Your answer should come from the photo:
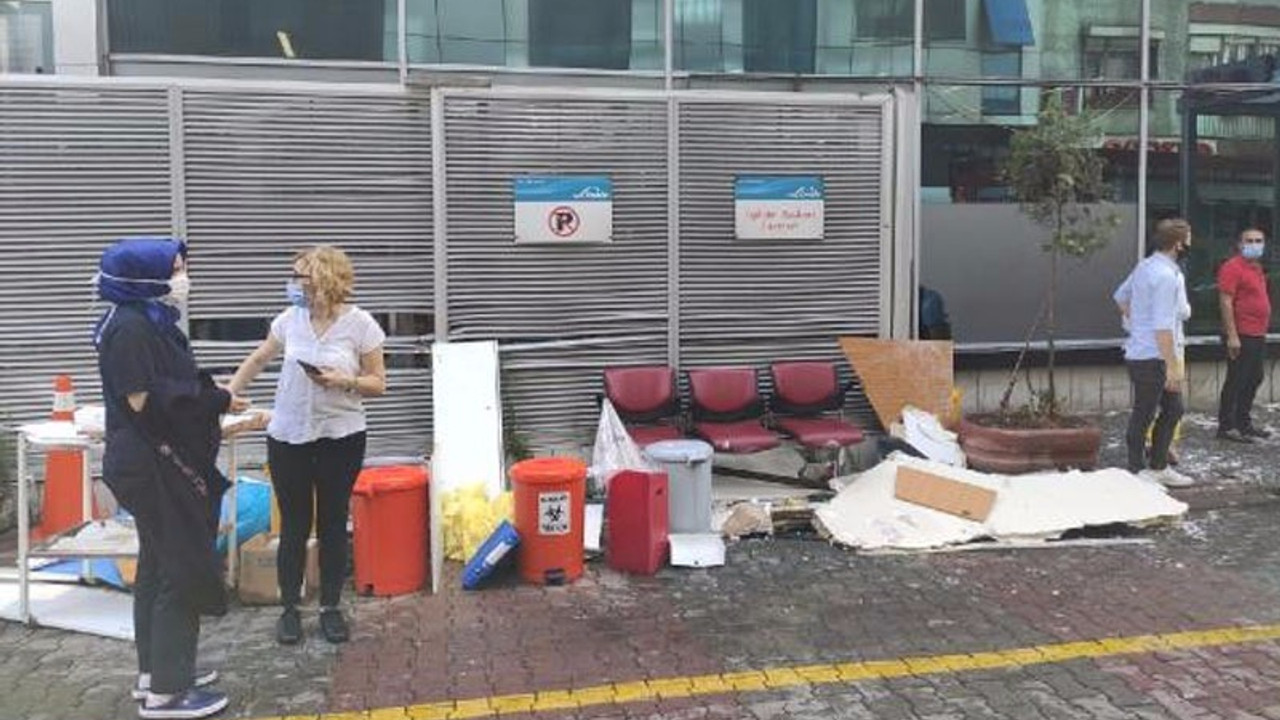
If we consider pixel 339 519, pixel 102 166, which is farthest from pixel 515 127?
pixel 339 519

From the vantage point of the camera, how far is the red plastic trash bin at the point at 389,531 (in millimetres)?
5816

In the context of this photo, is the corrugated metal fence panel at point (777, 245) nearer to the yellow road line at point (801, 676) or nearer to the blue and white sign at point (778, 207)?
the blue and white sign at point (778, 207)

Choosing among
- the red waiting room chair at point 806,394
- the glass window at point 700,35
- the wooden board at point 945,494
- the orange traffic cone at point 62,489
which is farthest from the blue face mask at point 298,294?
the glass window at point 700,35

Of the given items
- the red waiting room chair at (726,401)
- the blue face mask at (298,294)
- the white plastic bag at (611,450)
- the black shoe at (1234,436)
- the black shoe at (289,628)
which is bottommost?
the black shoe at (289,628)

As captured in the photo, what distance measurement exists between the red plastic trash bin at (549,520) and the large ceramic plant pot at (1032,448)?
124 inches

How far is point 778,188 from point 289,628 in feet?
15.6

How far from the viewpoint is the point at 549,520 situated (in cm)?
603

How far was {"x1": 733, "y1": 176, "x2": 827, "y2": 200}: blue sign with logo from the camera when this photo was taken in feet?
28.1

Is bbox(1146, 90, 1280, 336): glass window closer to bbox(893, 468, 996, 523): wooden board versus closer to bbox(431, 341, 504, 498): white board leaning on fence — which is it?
bbox(893, 468, 996, 523): wooden board

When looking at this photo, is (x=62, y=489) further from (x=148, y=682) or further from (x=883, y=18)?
(x=883, y=18)

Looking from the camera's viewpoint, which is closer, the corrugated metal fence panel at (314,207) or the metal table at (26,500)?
the metal table at (26,500)

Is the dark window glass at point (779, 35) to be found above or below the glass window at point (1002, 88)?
above

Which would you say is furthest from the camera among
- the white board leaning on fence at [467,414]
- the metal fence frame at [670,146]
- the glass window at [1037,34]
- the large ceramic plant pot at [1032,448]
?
the glass window at [1037,34]

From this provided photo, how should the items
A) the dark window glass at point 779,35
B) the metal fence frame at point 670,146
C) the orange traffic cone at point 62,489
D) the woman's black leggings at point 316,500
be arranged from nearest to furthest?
the woman's black leggings at point 316,500 → the orange traffic cone at point 62,489 → the metal fence frame at point 670,146 → the dark window glass at point 779,35
